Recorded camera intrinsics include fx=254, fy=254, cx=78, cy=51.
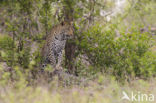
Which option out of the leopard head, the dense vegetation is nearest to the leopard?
the leopard head

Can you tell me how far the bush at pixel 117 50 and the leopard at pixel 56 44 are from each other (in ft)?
2.01

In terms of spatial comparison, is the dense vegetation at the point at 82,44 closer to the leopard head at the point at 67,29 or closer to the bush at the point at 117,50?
the bush at the point at 117,50

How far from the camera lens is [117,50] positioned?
29.2 ft

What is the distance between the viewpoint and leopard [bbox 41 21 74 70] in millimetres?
8906

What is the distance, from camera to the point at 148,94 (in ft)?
22.5

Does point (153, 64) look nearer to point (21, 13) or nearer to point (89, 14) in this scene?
point (89, 14)

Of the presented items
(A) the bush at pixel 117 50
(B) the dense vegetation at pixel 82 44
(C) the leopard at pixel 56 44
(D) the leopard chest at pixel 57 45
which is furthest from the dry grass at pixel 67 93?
(D) the leopard chest at pixel 57 45

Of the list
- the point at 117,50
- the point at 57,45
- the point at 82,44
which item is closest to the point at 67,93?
the point at 57,45

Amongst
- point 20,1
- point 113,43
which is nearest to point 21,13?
point 20,1

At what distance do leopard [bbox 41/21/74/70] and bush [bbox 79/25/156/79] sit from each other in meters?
0.61

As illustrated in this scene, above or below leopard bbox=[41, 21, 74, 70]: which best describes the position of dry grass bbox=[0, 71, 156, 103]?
below

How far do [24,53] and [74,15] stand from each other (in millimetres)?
2233

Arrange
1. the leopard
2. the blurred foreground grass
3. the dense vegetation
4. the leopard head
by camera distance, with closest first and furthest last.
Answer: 1. the blurred foreground grass
2. the dense vegetation
3. the leopard
4. the leopard head

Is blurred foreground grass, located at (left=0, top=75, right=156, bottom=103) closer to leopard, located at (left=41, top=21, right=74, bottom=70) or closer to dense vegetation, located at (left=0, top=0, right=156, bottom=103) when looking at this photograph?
dense vegetation, located at (left=0, top=0, right=156, bottom=103)
